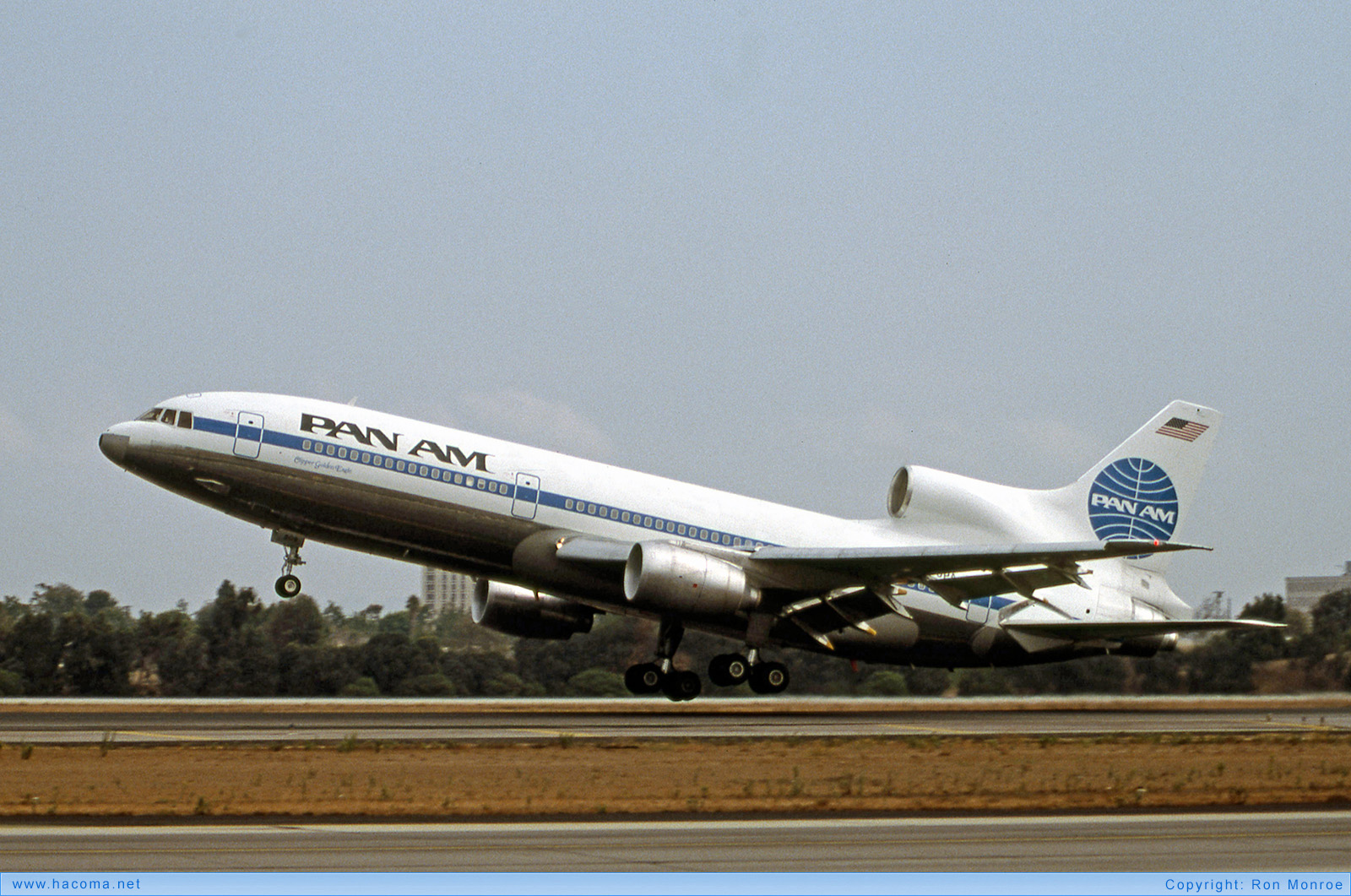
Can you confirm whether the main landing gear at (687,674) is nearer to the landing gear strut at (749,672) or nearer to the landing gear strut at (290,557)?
the landing gear strut at (749,672)

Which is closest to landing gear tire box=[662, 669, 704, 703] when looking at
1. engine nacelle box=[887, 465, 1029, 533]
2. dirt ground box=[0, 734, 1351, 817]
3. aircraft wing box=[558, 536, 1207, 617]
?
aircraft wing box=[558, 536, 1207, 617]

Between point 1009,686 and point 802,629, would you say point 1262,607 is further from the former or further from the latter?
point 802,629

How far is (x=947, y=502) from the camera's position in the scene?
3462cm

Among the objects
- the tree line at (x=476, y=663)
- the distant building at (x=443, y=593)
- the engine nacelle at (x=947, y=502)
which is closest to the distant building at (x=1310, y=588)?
the tree line at (x=476, y=663)

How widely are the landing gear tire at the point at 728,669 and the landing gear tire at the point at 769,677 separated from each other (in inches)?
10.1

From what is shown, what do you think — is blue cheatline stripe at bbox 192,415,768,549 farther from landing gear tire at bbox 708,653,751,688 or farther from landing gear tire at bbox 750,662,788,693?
landing gear tire at bbox 750,662,788,693

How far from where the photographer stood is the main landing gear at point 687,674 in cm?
3158

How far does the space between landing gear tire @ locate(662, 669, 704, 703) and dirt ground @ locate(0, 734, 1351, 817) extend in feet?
29.0

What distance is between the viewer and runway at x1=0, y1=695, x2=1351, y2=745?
974 inches

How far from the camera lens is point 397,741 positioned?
22.8 meters

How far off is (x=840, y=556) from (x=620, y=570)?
14.4ft

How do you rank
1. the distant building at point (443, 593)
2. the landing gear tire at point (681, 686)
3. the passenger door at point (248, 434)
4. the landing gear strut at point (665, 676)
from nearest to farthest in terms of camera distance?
the passenger door at point (248, 434), the landing gear strut at point (665, 676), the landing gear tire at point (681, 686), the distant building at point (443, 593)

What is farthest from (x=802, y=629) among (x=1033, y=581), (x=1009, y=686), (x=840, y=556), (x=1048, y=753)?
(x=1048, y=753)

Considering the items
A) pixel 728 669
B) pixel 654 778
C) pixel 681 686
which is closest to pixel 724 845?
pixel 654 778
